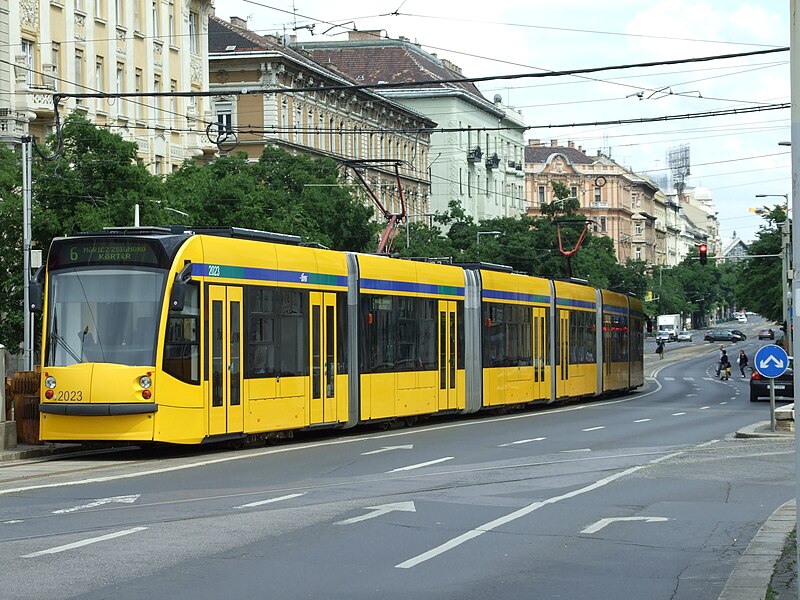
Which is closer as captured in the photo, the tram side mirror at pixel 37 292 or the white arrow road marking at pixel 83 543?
the white arrow road marking at pixel 83 543

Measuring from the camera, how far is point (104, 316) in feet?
68.1

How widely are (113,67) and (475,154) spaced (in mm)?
56977

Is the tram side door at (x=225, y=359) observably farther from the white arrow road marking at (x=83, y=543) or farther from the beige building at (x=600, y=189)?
the beige building at (x=600, y=189)

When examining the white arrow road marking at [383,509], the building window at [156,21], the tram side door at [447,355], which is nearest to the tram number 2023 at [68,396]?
the white arrow road marking at [383,509]

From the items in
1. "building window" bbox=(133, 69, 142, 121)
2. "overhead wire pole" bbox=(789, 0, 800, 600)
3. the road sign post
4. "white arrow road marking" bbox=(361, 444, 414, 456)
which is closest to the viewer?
"overhead wire pole" bbox=(789, 0, 800, 600)

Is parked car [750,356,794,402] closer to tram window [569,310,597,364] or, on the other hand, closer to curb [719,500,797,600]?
tram window [569,310,597,364]

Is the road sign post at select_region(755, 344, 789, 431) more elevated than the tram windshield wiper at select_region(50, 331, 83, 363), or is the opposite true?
the tram windshield wiper at select_region(50, 331, 83, 363)

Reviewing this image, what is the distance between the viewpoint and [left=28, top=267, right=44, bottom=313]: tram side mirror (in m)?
21.2

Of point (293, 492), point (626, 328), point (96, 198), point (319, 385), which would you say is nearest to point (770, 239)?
point (626, 328)

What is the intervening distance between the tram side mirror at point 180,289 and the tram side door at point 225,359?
2.35 feet

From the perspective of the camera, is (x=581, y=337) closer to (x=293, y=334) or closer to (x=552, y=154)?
(x=293, y=334)

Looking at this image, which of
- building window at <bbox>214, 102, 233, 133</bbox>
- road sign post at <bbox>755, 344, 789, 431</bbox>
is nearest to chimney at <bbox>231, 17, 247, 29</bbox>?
building window at <bbox>214, 102, 233, 133</bbox>

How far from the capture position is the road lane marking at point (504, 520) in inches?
464

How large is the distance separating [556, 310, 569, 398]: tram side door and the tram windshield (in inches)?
808
